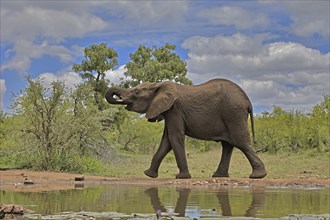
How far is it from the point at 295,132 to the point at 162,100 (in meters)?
24.8

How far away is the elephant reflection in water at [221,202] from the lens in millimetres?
9494

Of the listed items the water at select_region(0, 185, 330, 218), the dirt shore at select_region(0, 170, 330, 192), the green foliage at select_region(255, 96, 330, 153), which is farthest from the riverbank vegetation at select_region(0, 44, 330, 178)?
the water at select_region(0, 185, 330, 218)

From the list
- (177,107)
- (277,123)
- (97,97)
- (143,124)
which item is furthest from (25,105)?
(143,124)

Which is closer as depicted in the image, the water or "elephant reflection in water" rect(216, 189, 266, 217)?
"elephant reflection in water" rect(216, 189, 266, 217)

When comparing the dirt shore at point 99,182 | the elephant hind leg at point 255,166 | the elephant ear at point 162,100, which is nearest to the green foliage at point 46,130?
the dirt shore at point 99,182

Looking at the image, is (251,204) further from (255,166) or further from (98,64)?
(98,64)

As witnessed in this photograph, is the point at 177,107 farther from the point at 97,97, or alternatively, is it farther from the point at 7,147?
the point at 97,97

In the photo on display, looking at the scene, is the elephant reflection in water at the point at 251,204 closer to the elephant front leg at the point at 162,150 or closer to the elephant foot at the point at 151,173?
the elephant front leg at the point at 162,150

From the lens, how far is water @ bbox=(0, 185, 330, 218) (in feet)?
31.5

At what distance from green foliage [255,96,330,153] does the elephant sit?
745 inches

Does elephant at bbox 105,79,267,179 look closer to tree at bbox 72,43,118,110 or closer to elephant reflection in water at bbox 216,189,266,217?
elephant reflection in water at bbox 216,189,266,217

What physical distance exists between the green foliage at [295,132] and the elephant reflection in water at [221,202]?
76.1 feet

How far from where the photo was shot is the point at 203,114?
1752 centimetres

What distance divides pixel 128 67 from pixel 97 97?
1010cm
